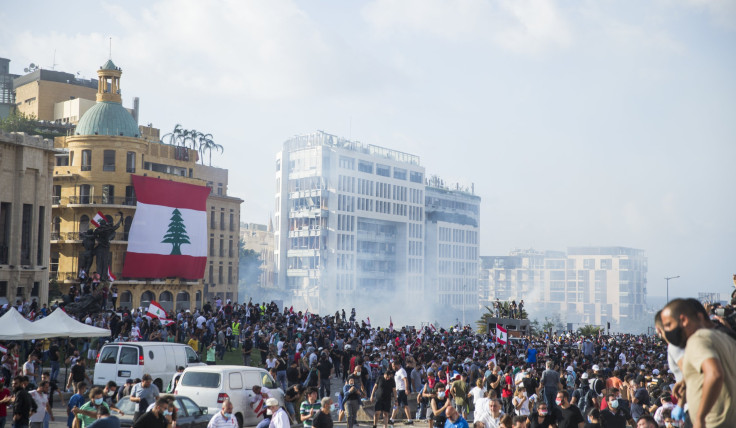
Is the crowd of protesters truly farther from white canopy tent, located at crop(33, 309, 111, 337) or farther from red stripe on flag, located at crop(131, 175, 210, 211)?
red stripe on flag, located at crop(131, 175, 210, 211)

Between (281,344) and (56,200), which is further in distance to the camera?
(56,200)

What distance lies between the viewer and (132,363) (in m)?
20.5

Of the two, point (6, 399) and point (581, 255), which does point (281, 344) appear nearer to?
point (6, 399)

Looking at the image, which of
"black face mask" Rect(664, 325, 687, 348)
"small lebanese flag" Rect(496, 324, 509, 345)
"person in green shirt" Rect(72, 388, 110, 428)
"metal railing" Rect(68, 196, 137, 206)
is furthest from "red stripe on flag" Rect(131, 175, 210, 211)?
"black face mask" Rect(664, 325, 687, 348)

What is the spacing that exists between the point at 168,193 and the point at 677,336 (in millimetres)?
62217

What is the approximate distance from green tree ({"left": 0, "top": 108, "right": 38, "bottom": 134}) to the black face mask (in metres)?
78.6

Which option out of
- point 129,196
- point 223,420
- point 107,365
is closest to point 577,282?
point 129,196

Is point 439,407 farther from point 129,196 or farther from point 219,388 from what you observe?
point 129,196

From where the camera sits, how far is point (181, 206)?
2552 inches

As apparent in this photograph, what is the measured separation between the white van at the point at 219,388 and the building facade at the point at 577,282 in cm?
17283

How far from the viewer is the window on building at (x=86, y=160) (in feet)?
216

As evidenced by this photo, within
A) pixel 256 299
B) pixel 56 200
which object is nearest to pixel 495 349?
pixel 56 200

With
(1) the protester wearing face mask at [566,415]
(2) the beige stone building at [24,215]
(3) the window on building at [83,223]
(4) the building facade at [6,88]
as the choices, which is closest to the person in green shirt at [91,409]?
(1) the protester wearing face mask at [566,415]

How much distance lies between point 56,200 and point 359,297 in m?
58.9
